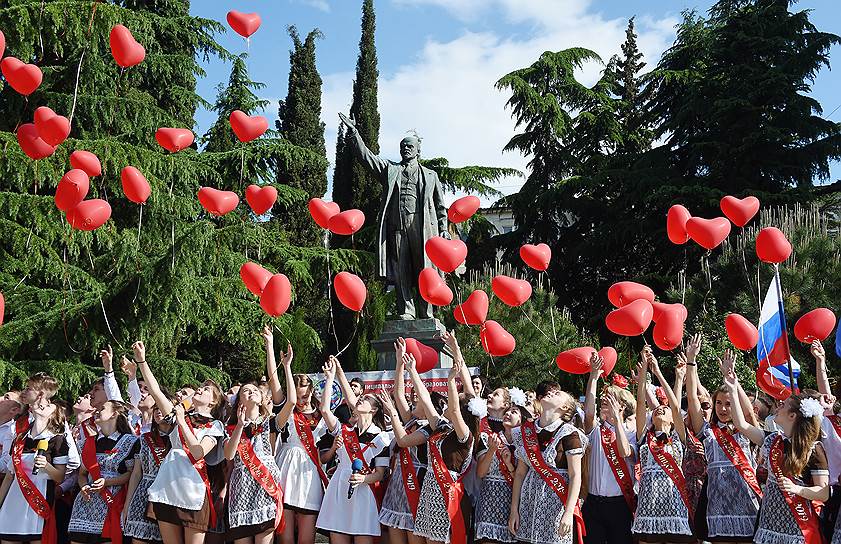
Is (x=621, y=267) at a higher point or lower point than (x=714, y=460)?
higher

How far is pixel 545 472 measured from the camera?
218 inches

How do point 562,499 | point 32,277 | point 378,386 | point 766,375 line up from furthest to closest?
point 32,277 < point 378,386 < point 766,375 < point 562,499

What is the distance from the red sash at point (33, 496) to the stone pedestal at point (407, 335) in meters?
4.30

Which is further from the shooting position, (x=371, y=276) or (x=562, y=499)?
(x=371, y=276)

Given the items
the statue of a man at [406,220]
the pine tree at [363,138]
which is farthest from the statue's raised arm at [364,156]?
the pine tree at [363,138]

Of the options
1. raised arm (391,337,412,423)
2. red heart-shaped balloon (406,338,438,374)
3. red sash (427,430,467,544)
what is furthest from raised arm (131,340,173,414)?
red heart-shaped balloon (406,338,438,374)

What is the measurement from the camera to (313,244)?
85.3ft

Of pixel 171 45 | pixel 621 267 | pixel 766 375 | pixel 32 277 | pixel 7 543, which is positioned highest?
pixel 171 45

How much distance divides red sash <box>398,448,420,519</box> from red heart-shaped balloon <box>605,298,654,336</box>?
232 cm

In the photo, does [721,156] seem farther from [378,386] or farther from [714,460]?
[714,460]

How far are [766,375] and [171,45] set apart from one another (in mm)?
14015

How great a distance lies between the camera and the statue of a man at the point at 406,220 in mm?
10570

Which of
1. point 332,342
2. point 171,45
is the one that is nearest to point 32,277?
point 171,45

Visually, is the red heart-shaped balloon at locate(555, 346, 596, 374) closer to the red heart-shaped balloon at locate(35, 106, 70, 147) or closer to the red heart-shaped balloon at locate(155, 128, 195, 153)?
the red heart-shaped balloon at locate(155, 128, 195, 153)
